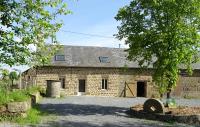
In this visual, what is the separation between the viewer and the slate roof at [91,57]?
44219mm

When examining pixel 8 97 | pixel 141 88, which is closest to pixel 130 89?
pixel 141 88

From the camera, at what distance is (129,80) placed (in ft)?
148

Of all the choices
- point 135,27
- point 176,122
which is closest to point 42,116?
point 176,122

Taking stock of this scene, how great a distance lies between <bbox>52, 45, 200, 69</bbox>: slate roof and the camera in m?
44.2

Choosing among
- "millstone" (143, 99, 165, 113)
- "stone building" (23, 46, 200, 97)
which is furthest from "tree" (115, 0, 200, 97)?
"stone building" (23, 46, 200, 97)

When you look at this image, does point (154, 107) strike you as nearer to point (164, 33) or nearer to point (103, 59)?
point (164, 33)

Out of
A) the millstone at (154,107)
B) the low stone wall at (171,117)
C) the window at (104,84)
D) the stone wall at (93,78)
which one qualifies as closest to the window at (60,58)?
the stone wall at (93,78)

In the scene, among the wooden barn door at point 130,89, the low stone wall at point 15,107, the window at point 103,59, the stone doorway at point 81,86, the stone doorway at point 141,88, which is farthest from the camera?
the stone doorway at point 141,88

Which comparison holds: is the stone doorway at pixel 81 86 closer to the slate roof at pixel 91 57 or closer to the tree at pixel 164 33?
the slate roof at pixel 91 57

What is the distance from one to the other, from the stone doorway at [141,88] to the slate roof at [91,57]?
235cm

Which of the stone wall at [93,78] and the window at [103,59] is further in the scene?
the window at [103,59]

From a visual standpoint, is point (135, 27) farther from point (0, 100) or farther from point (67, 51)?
point (67, 51)

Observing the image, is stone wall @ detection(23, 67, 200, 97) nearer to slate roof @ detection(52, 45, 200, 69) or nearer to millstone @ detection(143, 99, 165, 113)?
slate roof @ detection(52, 45, 200, 69)

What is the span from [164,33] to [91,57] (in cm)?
2204
